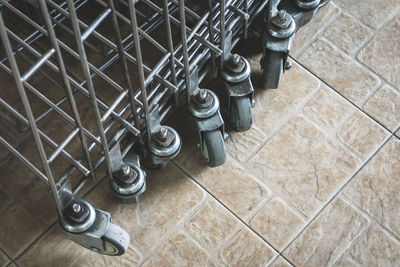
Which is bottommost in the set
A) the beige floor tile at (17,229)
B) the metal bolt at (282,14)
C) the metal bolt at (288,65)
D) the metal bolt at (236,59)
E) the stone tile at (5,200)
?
the beige floor tile at (17,229)

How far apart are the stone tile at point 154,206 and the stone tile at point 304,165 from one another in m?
0.20

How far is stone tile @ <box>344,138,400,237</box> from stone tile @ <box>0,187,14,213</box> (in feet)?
2.99

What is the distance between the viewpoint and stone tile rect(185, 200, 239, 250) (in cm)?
174

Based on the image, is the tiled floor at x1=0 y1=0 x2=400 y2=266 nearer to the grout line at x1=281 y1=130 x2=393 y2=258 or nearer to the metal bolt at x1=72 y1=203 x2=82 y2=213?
the grout line at x1=281 y1=130 x2=393 y2=258

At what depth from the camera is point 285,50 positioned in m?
1.80

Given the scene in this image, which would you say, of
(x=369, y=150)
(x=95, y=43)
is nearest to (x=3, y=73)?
(x=95, y=43)

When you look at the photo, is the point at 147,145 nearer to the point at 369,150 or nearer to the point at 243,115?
the point at 243,115

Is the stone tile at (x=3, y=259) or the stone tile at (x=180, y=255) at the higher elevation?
the stone tile at (x=3, y=259)

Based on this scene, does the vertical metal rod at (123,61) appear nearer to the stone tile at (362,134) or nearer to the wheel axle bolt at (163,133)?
the wheel axle bolt at (163,133)

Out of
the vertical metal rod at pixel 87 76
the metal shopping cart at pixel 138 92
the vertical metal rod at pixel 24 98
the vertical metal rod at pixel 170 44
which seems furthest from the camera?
the metal shopping cart at pixel 138 92

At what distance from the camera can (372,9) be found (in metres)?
2.10

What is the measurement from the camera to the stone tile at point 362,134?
1875 mm

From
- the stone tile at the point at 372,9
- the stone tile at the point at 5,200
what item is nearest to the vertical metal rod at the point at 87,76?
the stone tile at the point at 5,200

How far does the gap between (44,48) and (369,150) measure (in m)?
1.00
